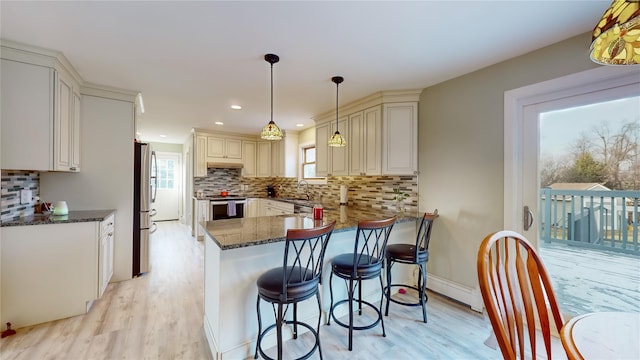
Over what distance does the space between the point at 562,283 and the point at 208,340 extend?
9.54ft

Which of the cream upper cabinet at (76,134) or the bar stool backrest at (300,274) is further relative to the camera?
the cream upper cabinet at (76,134)

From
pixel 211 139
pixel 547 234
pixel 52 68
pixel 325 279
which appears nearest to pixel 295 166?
pixel 211 139

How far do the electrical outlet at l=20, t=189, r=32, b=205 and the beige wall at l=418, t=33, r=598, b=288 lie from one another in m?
4.18

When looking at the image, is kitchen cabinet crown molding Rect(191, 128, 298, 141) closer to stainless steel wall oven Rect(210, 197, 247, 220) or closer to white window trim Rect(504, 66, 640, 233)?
stainless steel wall oven Rect(210, 197, 247, 220)

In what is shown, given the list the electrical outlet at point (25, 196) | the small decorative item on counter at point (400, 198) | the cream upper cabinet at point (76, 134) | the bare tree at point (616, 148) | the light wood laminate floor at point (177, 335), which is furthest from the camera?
the small decorative item on counter at point (400, 198)

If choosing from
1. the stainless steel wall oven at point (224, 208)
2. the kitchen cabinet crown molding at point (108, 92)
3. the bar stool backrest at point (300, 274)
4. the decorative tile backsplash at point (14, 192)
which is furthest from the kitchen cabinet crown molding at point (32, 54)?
the stainless steel wall oven at point (224, 208)

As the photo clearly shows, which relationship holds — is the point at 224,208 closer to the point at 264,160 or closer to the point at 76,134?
the point at 264,160

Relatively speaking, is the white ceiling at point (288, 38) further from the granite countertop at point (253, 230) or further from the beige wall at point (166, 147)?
the beige wall at point (166, 147)

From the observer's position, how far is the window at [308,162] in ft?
17.2

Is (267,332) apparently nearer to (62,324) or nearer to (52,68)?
(62,324)

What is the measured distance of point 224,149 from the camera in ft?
18.7

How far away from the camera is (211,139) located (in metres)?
5.55

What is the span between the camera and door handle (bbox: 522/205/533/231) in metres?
2.25

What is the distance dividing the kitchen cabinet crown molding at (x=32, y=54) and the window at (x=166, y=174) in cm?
579
